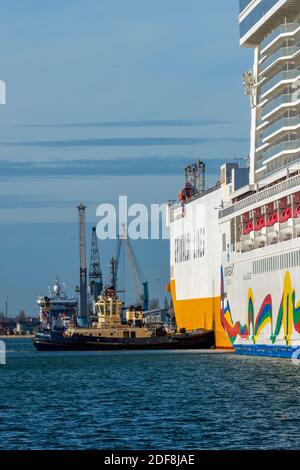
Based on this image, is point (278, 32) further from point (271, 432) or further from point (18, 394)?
point (271, 432)

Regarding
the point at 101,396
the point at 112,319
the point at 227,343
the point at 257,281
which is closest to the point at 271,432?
the point at 101,396

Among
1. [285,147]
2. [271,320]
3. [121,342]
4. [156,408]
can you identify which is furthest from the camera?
[121,342]

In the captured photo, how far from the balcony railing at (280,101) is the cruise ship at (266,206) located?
0.25 feet

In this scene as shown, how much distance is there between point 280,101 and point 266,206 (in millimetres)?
8241

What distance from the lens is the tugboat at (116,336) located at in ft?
500

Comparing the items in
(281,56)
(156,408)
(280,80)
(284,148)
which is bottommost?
(156,408)

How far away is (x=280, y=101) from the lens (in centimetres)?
10675

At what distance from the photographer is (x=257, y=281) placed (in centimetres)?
10719

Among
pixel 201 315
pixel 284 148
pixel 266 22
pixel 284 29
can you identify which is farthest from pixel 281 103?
pixel 201 315

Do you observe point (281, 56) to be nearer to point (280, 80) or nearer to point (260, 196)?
point (280, 80)

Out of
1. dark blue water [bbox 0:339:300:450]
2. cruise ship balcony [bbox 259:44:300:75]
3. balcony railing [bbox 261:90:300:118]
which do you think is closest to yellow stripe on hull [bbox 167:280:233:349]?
balcony railing [bbox 261:90:300:118]

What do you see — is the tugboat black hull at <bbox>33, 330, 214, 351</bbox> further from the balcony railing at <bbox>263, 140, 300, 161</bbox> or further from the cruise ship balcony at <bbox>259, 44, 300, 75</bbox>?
the cruise ship balcony at <bbox>259, 44, 300, 75</bbox>

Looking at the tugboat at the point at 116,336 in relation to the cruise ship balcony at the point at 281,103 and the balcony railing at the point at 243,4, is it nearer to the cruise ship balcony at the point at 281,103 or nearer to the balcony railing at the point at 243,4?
the balcony railing at the point at 243,4

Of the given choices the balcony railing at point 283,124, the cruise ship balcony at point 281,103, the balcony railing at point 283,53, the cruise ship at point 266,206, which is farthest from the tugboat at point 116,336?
the balcony railing at point 283,53
